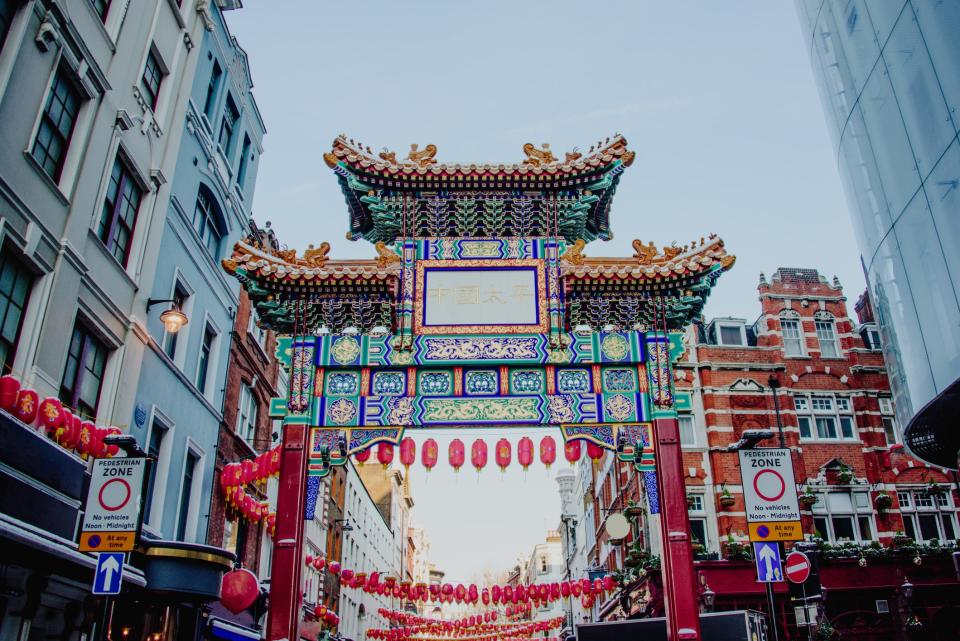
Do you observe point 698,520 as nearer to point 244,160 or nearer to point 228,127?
point 244,160

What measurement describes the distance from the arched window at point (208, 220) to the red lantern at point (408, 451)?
10436 millimetres

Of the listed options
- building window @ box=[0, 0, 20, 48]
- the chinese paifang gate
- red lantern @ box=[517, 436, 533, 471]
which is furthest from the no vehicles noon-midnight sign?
building window @ box=[0, 0, 20, 48]

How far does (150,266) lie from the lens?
1827cm

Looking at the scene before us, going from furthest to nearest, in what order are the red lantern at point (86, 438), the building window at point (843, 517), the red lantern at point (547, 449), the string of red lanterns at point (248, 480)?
the building window at point (843, 517)
the string of red lanterns at point (248, 480)
the red lantern at point (547, 449)
the red lantern at point (86, 438)

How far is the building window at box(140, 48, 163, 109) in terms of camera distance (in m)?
18.6

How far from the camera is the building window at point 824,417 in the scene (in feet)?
Answer: 102

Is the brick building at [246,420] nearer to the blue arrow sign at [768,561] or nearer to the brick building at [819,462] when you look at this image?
the brick building at [819,462]

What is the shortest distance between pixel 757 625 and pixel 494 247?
45.1 feet

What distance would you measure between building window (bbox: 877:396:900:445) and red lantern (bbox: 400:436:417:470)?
944 inches

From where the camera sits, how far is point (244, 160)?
26359 millimetres

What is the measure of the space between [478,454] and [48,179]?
956cm

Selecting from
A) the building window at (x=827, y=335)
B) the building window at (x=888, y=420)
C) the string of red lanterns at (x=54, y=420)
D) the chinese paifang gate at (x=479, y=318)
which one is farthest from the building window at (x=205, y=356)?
the building window at (x=888, y=420)

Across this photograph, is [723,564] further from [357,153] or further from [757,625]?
[357,153]

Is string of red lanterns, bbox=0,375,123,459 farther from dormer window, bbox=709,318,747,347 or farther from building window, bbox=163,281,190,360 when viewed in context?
dormer window, bbox=709,318,747,347
